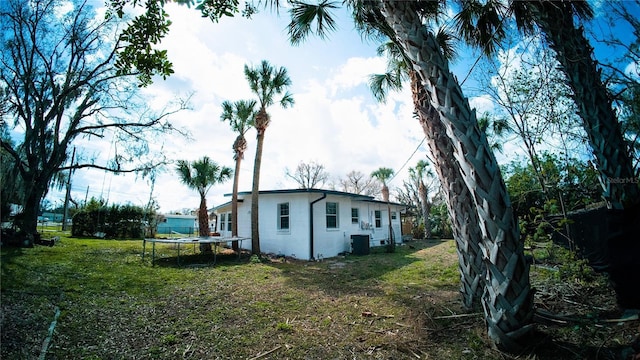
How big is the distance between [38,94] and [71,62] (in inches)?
80.8

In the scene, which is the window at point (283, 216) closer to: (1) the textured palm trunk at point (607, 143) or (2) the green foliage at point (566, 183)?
(2) the green foliage at point (566, 183)

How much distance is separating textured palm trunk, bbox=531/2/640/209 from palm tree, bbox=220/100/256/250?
452 inches

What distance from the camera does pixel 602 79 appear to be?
456 centimetres

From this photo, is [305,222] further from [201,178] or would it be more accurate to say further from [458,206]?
[458,206]

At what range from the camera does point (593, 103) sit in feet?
13.4

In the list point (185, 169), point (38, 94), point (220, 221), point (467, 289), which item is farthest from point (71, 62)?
point (467, 289)

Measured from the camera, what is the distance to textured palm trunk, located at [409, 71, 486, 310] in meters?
3.92

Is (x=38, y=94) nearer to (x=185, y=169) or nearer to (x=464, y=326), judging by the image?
(x=185, y=169)

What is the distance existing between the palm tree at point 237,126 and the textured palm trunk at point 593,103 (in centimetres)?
1147

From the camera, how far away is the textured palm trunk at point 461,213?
3.92m

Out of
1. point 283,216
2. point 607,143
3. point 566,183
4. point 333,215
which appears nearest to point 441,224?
point 333,215

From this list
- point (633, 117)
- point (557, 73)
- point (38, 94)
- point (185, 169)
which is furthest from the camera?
point (185, 169)

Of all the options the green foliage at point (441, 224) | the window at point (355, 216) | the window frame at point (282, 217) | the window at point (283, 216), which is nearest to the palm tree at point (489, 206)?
the window frame at point (282, 217)

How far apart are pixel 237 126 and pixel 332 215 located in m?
7.25
